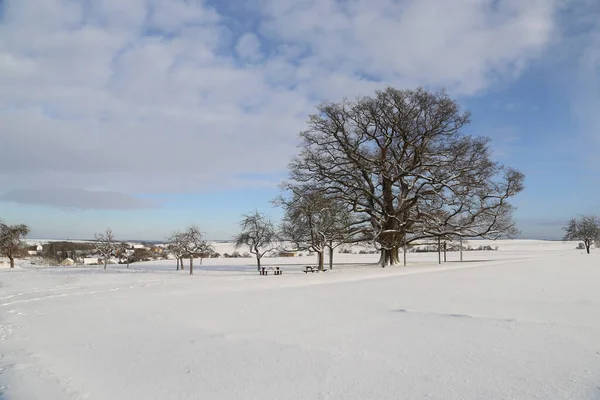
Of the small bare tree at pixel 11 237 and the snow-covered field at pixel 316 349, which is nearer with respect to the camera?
the snow-covered field at pixel 316 349

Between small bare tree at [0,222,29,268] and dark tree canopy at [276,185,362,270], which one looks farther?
small bare tree at [0,222,29,268]

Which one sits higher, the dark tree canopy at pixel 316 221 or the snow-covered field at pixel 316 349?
the dark tree canopy at pixel 316 221

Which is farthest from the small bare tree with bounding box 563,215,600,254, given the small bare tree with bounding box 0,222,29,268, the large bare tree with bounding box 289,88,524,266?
the small bare tree with bounding box 0,222,29,268

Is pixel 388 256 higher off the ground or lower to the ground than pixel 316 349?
lower

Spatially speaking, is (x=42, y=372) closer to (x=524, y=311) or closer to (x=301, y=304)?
(x=301, y=304)

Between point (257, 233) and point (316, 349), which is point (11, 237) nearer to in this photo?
point (257, 233)

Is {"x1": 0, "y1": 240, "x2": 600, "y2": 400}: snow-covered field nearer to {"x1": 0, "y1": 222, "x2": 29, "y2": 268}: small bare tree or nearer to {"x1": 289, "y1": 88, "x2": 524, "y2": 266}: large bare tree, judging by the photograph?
{"x1": 289, "y1": 88, "x2": 524, "y2": 266}: large bare tree

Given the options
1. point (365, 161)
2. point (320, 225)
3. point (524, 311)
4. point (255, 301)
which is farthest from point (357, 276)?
point (524, 311)

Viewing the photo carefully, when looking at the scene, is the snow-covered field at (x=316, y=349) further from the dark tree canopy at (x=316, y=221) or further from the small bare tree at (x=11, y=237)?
the small bare tree at (x=11, y=237)

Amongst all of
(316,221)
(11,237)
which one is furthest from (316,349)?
(11,237)

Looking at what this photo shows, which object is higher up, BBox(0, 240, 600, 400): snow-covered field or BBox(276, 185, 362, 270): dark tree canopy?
BBox(276, 185, 362, 270): dark tree canopy

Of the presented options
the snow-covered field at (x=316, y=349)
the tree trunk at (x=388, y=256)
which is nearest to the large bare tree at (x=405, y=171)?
the tree trunk at (x=388, y=256)

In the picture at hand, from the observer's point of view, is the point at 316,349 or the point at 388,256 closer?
the point at 316,349

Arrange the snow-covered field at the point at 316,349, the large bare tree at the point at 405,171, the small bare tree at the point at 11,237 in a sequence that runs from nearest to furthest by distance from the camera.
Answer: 1. the snow-covered field at the point at 316,349
2. the large bare tree at the point at 405,171
3. the small bare tree at the point at 11,237
